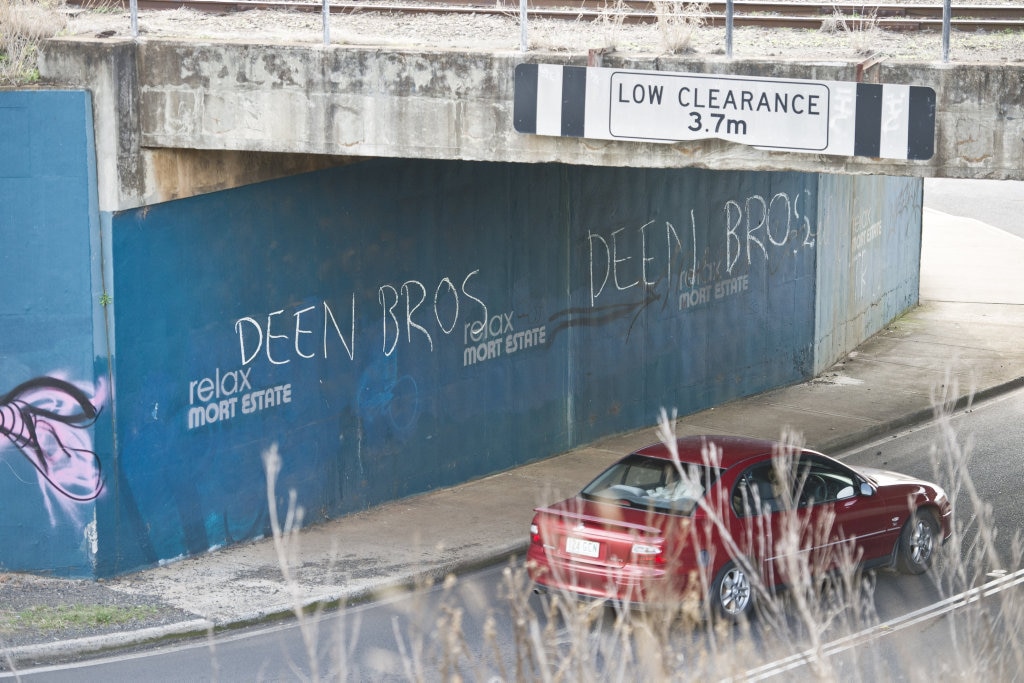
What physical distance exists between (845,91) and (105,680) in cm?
656

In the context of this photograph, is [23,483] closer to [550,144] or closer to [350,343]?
[350,343]

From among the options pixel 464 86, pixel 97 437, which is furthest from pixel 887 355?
pixel 97 437

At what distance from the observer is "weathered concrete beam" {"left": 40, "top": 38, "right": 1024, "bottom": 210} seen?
415 inches

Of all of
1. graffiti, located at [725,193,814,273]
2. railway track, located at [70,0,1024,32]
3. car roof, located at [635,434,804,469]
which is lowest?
car roof, located at [635,434,804,469]

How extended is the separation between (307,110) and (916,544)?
6.18 meters

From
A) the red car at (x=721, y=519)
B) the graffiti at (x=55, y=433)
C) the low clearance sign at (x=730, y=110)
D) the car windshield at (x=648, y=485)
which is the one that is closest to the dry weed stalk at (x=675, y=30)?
the low clearance sign at (x=730, y=110)

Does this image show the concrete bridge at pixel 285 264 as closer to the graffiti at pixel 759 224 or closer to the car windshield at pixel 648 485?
the car windshield at pixel 648 485

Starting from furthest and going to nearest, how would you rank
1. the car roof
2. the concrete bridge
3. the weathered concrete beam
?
1. the concrete bridge
2. the car roof
3. the weathered concrete beam

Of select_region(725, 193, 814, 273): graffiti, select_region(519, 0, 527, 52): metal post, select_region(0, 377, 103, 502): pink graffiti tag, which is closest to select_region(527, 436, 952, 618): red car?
select_region(519, 0, 527, 52): metal post

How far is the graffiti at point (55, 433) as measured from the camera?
11.1 meters

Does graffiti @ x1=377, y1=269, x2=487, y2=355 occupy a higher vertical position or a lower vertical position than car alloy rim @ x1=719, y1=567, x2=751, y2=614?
higher

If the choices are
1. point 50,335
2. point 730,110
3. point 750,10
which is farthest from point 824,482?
point 50,335

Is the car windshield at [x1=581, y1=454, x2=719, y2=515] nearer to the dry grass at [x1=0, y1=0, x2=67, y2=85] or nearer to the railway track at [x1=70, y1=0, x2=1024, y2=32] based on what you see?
the railway track at [x1=70, y1=0, x2=1024, y2=32]

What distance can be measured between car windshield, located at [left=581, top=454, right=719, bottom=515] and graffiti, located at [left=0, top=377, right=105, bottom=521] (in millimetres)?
3987
